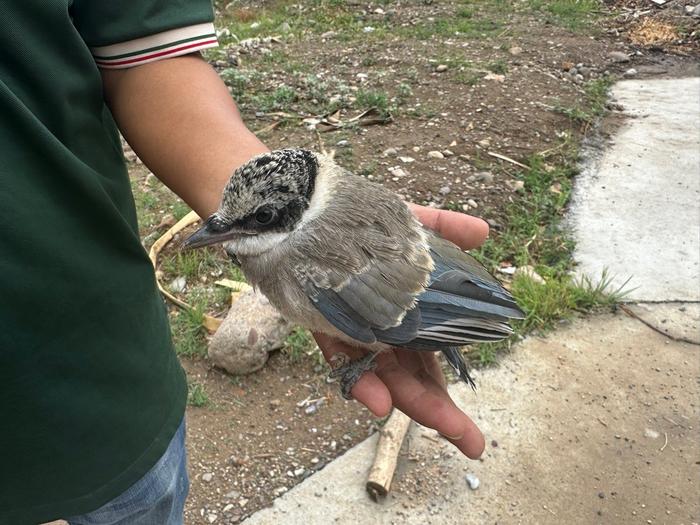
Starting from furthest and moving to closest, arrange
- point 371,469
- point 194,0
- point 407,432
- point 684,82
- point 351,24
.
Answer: point 351,24
point 684,82
point 407,432
point 371,469
point 194,0

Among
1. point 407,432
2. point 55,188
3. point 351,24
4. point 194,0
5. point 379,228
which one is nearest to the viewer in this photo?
point 55,188

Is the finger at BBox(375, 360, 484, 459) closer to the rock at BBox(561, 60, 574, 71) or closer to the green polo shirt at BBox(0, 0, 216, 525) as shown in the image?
the green polo shirt at BBox(0, 0, 216, 525)

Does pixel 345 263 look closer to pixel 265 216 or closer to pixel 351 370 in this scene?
pixel 265 216

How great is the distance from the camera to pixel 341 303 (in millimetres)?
2385

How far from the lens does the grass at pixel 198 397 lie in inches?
155

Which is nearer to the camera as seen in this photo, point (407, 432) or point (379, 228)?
point (379, 228)

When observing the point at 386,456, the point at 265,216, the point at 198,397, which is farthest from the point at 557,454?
the point at 265,216

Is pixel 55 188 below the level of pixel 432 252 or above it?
above

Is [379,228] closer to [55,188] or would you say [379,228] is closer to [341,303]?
[341,303]

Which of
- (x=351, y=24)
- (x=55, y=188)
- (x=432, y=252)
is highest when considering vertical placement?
(x=55, y=188)

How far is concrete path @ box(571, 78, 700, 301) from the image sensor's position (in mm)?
4957

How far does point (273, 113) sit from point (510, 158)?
9.60ft

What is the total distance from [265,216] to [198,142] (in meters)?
0.39

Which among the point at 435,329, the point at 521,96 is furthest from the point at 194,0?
the point at 521,96
